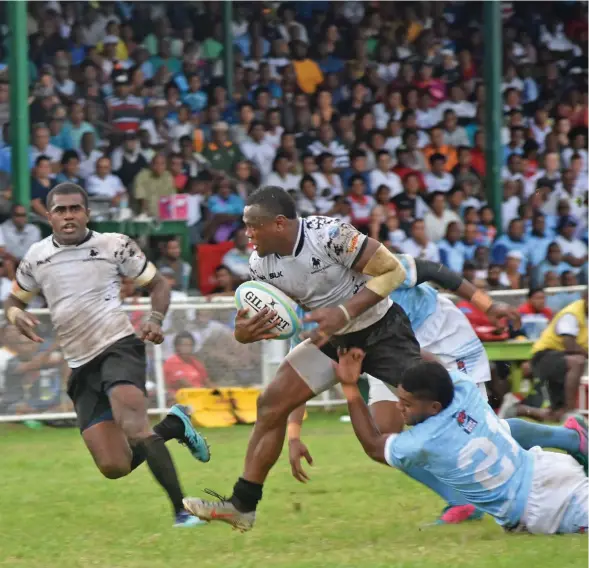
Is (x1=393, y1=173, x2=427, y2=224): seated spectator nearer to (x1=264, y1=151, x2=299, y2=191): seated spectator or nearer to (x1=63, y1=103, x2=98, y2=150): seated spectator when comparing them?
(x1=264, y1=151, x2=299, y2=191): seated spectator

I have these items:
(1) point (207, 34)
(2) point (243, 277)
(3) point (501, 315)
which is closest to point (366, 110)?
(1) point (207, 34)

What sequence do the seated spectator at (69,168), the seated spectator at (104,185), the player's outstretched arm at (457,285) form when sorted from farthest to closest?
the seated spectator at (104,185) → the seated spectator at (69,168) → the player's outstretched arm at (457,285)

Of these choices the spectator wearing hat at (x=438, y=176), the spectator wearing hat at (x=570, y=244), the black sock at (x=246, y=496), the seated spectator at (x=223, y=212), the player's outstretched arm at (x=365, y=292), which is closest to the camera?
the player's outstretched arm at (x=365, y=292)

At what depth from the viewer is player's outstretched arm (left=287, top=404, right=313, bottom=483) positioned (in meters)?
7.36

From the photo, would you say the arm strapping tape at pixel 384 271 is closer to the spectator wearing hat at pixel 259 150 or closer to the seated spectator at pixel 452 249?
the seated spectator at pixel 452 249

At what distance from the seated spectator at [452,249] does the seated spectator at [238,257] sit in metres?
2.66

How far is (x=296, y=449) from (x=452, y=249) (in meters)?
9.71

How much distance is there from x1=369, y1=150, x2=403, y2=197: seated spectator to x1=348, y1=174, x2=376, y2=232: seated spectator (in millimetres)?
380

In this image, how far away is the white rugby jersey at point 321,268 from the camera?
6965 mm

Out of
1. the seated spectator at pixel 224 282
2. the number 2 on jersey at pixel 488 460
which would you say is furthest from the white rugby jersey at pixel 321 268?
the seated spectator at pixel 224 282

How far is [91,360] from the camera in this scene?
7.87 m

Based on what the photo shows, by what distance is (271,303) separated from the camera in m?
6.97

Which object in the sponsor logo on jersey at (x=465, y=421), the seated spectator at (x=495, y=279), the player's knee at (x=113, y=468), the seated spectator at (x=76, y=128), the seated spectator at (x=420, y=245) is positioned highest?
the seated spectator at (x=76, y=128)

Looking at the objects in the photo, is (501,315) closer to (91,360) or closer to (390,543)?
(390,543)
